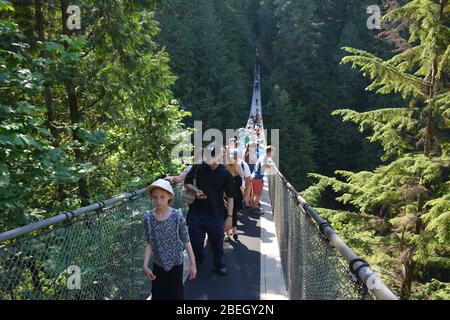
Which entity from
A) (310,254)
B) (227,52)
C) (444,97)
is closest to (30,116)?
(310,254)

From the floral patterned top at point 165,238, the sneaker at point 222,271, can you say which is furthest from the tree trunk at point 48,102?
the floral patterned top at point 165,238

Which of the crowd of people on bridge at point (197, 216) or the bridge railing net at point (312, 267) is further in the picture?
the crowd of people on bridge at point (197, 216)

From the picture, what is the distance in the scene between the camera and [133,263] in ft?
12.2

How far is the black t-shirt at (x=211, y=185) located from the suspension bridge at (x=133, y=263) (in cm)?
52

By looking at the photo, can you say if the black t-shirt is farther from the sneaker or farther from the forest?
the forest

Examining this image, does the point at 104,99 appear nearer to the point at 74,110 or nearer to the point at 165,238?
the point at 74,110

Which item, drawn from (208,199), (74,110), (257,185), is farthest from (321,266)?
(74,110)

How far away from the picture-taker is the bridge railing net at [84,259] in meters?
2.31

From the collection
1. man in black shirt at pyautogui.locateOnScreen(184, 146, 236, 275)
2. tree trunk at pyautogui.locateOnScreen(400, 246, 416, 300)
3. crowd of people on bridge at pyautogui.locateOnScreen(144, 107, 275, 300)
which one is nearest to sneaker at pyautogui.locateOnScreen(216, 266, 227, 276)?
crowd of people on bridge at pyautogui.locateOnScreen(144, 107, 275, 300)

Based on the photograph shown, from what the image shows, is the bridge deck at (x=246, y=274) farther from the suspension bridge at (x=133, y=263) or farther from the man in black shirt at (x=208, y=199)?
the man in black shirt at (x=208, y=199)

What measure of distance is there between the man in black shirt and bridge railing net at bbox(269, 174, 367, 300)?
0.65m

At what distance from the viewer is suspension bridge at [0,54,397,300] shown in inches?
83.4

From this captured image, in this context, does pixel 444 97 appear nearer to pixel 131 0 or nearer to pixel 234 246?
pixel 234 246
